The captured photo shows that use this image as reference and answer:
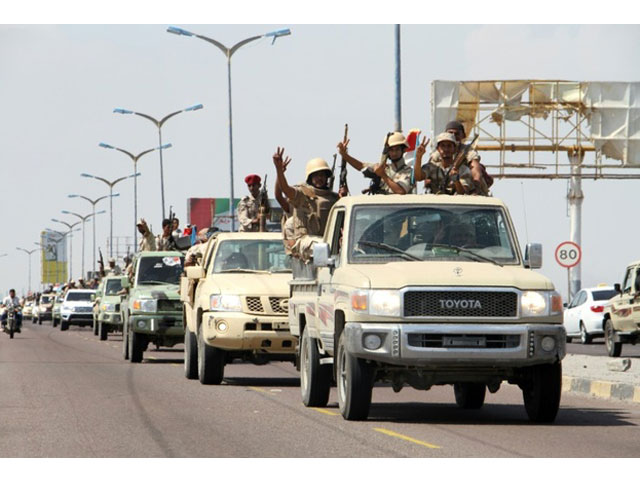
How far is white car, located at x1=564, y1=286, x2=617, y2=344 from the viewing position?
131 ft

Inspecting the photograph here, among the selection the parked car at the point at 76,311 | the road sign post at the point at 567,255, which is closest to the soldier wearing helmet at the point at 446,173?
the road sign post at the point at 567,255

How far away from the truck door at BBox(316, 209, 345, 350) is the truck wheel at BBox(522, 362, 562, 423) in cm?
195

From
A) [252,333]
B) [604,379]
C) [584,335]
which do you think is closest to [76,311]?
[584,335]

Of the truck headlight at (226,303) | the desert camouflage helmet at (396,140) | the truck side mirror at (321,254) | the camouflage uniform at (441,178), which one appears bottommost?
the truck headlight at (226,303)

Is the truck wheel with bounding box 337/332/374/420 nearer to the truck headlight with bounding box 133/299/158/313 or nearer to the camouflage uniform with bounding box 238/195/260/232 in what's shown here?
the camouflage uniform with bounding box 238/195/260/232

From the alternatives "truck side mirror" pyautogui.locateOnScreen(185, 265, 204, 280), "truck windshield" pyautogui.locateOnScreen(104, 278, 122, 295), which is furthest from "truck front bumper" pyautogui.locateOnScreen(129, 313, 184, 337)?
"truck windshield" pyautogui.locateOnScreen(104, 278, 122, 295)

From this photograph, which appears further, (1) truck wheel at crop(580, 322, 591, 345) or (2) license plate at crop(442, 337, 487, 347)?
(1) truck wheel at crop(580, 322, 591, 345)

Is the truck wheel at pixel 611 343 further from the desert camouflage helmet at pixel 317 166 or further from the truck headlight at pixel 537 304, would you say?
the truck headlight at pixel 537 304

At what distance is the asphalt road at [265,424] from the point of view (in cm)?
1188

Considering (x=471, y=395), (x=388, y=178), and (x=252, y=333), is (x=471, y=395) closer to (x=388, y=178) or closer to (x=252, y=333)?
(x=388, y=178)

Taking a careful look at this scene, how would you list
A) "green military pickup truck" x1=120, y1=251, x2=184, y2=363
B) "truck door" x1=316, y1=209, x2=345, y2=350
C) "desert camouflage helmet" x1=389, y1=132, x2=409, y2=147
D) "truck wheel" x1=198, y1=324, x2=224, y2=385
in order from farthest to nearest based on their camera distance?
"green military pickup truck" x1=120, y1=251, x2=184, y2=363 < "truck wheel" x1=198, y1=324, x2=224, y2=385 < "desert camouflage helmet" x1=389, y1=132, x2=409, y2=147 < "truck door" x1=316, y1=209, x2=345, y2=350

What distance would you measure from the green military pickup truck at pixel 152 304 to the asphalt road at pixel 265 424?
15.5 ft

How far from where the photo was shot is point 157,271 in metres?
28.9

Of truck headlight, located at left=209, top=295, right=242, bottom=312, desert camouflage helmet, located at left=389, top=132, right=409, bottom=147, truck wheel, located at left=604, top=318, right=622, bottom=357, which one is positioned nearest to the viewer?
desert camouflage helmet, located at left=389, top=132, right=409, bottom=147
